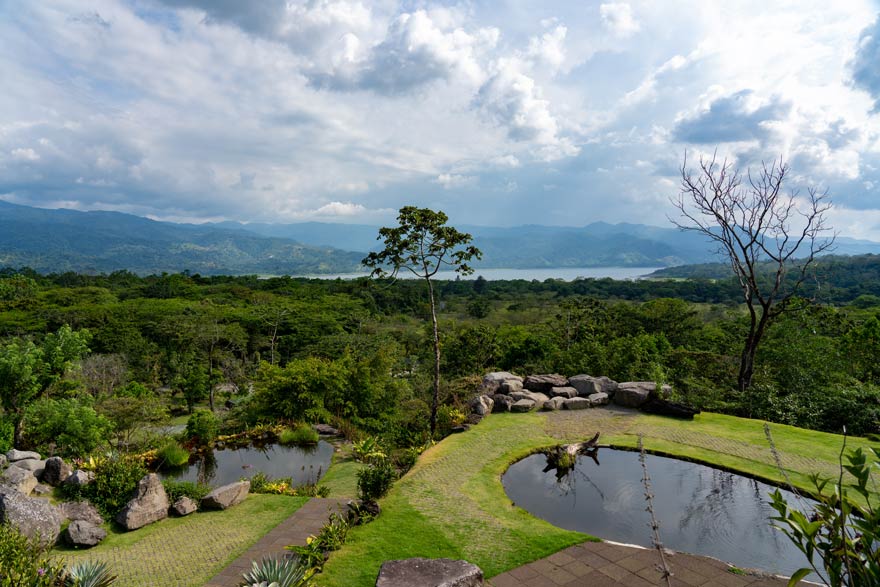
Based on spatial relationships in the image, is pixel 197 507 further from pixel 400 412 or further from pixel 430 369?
pixel 430 369

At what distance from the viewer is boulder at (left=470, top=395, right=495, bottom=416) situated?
47.7 feet

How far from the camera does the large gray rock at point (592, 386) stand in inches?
628

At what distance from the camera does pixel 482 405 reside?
14.6m

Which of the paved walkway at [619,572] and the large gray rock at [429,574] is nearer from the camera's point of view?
the large gray rock at [429,574]

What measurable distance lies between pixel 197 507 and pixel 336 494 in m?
2.81

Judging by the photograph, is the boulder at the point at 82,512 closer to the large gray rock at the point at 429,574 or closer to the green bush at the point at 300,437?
the green bush at the point at 300,437

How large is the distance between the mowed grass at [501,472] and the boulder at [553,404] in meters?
0.37

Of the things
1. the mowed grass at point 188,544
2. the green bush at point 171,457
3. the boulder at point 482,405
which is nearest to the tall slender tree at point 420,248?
the boulder at point 482,405

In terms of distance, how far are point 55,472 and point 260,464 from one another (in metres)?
4.53

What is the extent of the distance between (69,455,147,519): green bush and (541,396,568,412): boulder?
11.0 meters

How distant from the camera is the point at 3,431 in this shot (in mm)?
12672

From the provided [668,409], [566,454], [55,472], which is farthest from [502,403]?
[55,472]

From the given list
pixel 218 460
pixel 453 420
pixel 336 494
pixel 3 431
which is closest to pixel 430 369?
pixel 453 420

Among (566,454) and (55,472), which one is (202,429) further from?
(566,454)
